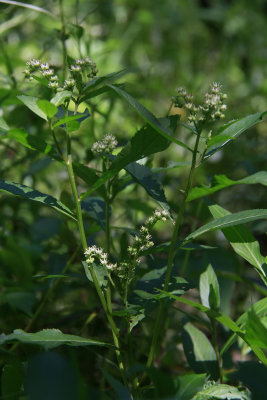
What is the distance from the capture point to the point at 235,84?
287cm

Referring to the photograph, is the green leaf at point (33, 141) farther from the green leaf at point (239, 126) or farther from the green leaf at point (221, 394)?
the green leaf at point (221, 394)

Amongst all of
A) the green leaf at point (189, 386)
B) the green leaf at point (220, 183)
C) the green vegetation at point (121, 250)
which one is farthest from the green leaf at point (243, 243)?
the green leaf at point (189, 386)

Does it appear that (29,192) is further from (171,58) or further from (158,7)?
(158,7)

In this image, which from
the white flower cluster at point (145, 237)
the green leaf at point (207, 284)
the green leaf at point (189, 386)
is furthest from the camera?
the green leaf at point (207, 284)

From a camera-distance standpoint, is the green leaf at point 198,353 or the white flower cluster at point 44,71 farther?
the green leaf at point 198,353

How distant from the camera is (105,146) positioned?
736mm

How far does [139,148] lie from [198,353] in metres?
0.41

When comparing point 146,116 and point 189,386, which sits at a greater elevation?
point 146,116

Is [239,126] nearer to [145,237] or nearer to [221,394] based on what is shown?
[145,237]

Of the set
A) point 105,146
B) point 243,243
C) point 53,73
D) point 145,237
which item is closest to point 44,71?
point 53,73

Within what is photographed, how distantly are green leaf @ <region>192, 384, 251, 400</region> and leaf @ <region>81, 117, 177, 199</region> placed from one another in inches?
12.7

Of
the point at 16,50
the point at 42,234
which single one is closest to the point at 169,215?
the point at 42,234

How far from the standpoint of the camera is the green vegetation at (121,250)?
635 millimetres

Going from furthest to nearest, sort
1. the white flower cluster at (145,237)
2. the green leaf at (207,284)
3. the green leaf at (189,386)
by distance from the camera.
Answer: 1. the green leaf at (207,284)
2. the white flower cluster at (145,237)
3. the green leaf at (189,386)
